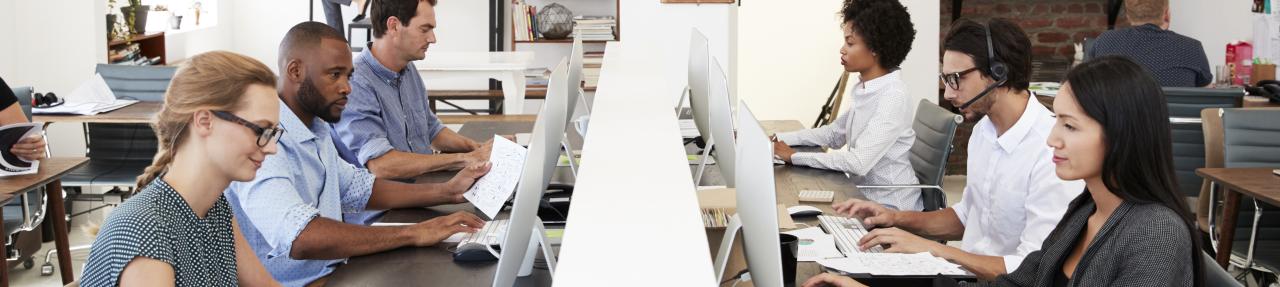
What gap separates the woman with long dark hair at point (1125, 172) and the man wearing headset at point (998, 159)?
23.7 inches

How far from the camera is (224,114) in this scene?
207cm

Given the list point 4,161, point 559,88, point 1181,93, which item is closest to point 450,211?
point 559,88

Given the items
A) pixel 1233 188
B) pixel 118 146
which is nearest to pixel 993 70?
pixel 1233 188

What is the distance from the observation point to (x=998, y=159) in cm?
283

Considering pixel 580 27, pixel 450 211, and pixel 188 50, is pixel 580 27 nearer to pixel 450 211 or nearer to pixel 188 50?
pixel 188 50

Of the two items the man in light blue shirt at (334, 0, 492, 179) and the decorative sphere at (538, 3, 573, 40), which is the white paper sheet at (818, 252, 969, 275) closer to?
the man in light blue shirt at (334, 0, 492, 179)

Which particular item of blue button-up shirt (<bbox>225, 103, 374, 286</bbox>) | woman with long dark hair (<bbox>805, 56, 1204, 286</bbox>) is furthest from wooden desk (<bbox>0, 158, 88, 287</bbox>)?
woman with long dark hair (<bbox>805, 56, 1204, 286</bbox>)

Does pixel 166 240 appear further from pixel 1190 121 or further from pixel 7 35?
pixel 7 35

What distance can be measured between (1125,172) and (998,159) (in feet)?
2.93

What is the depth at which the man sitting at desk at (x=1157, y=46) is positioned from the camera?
5.75 m

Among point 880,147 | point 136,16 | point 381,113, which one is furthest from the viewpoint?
point 136,16

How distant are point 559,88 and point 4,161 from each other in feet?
6.89

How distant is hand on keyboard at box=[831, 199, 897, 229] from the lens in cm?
299

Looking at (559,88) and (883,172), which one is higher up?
(559,88)
